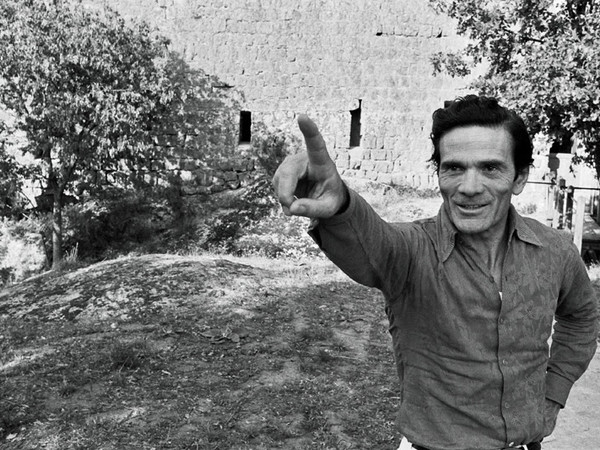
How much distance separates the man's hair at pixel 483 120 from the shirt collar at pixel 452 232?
0.15 m

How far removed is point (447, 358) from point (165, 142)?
1221 centimetres

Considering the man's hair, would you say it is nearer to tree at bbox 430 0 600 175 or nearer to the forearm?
the forearm

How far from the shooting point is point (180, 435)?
4.19m

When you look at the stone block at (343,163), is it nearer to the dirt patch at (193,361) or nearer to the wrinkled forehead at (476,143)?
the dirt patch at (193,361)

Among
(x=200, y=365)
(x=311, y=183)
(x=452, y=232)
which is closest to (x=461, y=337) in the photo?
(x=452, y=232)

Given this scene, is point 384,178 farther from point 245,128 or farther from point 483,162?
point 483,162

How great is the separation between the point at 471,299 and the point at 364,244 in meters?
0.40

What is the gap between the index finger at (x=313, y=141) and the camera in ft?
4.62

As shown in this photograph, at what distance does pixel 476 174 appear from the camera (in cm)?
186

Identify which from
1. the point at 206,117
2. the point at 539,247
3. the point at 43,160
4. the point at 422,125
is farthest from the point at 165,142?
the point at 539,247

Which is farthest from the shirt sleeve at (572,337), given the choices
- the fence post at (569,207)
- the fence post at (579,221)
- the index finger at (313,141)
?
the fence post at (569,207)

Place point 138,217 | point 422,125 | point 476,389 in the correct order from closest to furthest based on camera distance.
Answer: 1. point 476,389
2. point 138,217
3. point 422,125

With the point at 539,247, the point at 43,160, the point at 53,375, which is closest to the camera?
the point at 539,247

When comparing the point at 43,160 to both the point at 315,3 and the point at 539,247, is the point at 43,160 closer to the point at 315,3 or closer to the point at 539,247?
the point at 315,3
